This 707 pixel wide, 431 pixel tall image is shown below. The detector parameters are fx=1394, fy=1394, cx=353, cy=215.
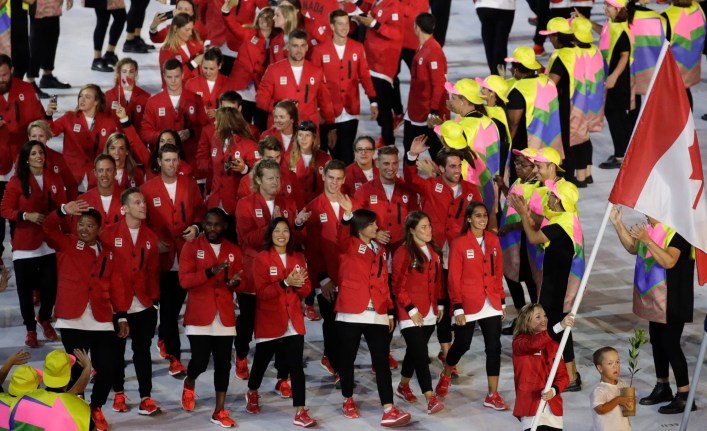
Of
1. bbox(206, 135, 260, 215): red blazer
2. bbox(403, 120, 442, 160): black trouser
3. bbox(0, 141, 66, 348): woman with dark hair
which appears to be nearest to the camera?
bbox(0, 141, 66, 348): woman with dark hair

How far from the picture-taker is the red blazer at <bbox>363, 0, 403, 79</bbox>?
48.1 feet

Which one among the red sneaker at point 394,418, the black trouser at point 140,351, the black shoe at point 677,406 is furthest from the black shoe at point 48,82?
the black shoe at point 677,406

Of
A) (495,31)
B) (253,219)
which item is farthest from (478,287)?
(495,31)

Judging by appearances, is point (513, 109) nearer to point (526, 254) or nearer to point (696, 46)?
point (526, 254)

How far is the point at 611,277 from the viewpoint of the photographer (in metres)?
12.9

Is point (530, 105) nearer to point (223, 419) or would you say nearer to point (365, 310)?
point (365, 310)

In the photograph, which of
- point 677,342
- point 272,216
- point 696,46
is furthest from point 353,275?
Result: point 696,46

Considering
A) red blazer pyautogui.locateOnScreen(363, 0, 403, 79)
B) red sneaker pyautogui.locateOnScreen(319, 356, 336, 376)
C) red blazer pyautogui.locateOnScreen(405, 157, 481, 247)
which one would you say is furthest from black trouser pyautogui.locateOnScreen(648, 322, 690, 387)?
red blazer pyautogui.locateOnScreen(363, 0, 403, 79)

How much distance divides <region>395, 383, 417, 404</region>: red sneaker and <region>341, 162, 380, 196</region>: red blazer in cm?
173

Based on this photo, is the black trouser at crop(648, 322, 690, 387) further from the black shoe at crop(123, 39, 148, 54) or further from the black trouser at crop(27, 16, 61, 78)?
the black shoe at crop(123, 39, 148, 54)

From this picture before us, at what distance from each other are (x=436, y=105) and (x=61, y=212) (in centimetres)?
432

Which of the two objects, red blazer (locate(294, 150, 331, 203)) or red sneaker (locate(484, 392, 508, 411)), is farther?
red blazer (locate(294, 150, 331, 203))

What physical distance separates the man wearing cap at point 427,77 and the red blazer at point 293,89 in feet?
3.49

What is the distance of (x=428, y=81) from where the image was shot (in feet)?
45.6
